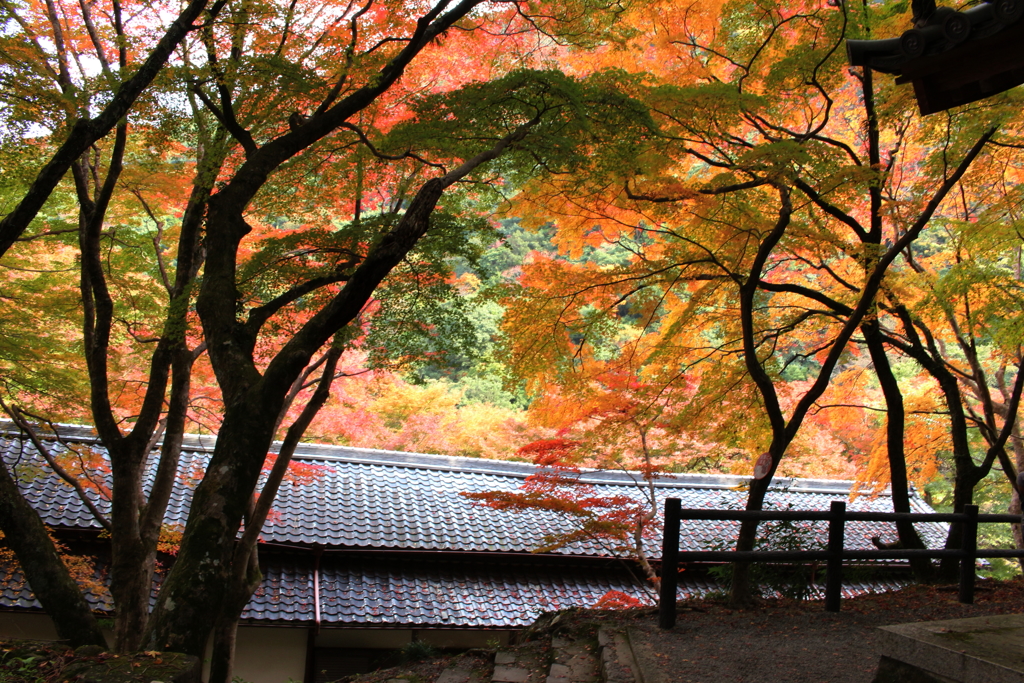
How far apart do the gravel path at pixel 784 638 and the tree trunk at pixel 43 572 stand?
143 inches

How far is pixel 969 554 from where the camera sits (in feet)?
19.1

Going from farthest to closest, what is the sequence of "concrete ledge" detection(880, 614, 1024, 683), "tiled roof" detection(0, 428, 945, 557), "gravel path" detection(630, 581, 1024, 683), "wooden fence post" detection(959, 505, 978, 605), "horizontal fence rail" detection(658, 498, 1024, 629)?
"tiled roof" detection(0, 428, 945, 557)
"wooden fence post" detection(959, 505, 978, 605)
"horizontal fence rail" detection(658, 498, 1024, 629)
"gravel path" detection(630, 581, 1024, 683)
"concrete ledge" detection(880, 614, 1024, 683)

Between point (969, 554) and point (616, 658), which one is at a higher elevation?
point (969, 554)

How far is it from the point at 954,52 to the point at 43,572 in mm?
6000

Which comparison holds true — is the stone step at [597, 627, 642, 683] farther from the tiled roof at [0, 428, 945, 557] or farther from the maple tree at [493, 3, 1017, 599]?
the tiled roof at [0, 428, 945, 557]

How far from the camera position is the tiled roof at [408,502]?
30.9ft

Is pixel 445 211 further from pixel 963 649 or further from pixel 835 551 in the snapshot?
pixel 963 649

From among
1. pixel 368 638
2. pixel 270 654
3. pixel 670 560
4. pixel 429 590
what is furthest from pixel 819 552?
pixel 270 654

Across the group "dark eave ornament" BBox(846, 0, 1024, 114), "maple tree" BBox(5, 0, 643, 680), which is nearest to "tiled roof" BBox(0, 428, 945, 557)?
"maple tree" BBox(5, 0, 643, 680)

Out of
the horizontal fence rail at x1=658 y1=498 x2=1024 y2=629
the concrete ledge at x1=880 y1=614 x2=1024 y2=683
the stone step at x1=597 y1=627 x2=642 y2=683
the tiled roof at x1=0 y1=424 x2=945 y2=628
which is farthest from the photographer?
the tiled roof at x1=0 y1=424 x2=945 y2=628

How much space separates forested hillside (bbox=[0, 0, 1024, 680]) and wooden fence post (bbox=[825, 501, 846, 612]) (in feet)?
2.41

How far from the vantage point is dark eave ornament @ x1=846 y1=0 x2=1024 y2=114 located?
10.2ft

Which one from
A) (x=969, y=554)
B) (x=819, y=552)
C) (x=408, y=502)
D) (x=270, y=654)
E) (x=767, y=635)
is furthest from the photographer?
(x=408, y=502)

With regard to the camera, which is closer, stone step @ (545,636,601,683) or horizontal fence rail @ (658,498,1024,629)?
stone step @ (545,636,601,683)
